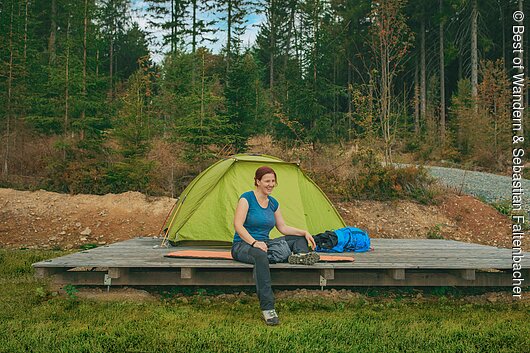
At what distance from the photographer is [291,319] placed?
14.6 ft

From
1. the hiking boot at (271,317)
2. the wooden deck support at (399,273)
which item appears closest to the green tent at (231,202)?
the wooden deck support at (399,273)

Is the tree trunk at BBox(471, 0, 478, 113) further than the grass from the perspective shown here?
Yes

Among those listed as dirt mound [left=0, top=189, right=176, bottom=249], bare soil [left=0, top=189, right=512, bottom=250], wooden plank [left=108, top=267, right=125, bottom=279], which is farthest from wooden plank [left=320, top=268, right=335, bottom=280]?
dirt mound [left=0, top=189, right=176, bottom=249]

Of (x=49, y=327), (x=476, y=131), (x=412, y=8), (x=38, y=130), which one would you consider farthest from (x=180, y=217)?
(x=412, y=8)

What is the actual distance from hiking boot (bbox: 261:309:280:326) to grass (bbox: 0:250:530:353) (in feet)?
0.23

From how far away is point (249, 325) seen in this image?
423 cm

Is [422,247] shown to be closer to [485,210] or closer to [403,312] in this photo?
[403,312]

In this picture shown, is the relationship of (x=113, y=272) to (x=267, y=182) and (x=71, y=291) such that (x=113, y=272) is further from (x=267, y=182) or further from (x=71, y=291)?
(x=267, y=182)

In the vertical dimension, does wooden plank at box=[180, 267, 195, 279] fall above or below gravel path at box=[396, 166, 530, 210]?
below

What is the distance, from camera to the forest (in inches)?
484

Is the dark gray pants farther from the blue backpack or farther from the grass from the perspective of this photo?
the blue backpack

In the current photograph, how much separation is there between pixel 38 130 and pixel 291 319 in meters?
14.2

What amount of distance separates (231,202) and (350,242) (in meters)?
1.87

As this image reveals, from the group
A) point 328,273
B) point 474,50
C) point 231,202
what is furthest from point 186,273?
point 474,50
